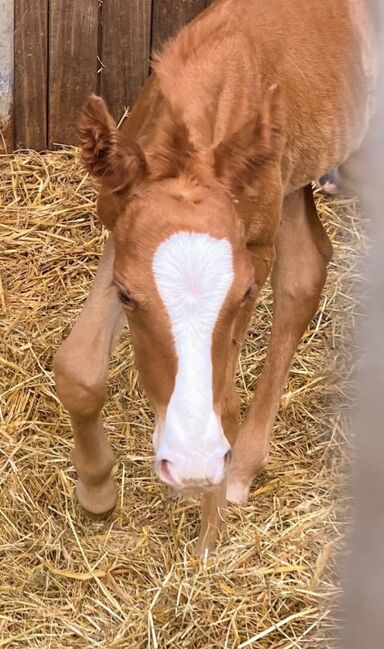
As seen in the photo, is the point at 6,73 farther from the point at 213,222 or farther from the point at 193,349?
the point at 193,349

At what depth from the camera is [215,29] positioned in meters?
2.87

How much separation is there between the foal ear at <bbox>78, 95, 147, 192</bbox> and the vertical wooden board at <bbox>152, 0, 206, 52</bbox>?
2298mm

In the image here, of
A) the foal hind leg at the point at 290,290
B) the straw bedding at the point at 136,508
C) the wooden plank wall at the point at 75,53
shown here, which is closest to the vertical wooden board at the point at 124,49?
the wooden plank wall at the point at 75,53

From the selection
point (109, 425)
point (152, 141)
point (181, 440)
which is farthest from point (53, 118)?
point (181, 440)

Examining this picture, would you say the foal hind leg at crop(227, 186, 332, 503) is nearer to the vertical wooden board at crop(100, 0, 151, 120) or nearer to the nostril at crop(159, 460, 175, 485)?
the vertical wooden board at crop(100, 0, 151, 120)

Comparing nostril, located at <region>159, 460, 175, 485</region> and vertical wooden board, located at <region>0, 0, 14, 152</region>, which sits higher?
nostril, located at <region>159, 460, 175, 485</region>

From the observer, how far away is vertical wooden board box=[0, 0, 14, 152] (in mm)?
4418

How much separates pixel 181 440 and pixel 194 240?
431 millimetres

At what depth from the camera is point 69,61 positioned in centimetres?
454

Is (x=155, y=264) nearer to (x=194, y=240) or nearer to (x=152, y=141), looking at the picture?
Result: (x=194, y=240)

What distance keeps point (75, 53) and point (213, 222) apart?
8.30 feet

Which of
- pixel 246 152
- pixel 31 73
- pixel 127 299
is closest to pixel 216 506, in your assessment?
pixel 127 299

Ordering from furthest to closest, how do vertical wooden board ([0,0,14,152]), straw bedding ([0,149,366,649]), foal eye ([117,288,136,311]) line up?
vertical wooden board ([0,0,14,152]), straw bedding ([0,149,366,649]), foal eye ([117,288,136,311])

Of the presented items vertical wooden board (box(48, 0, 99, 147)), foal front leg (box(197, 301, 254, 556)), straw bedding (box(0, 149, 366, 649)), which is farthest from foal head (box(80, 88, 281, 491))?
vertical wooden board (box(48, 0, 99, 147))
